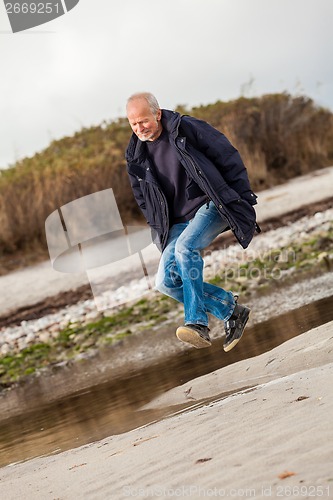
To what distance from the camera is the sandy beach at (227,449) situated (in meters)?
3.13

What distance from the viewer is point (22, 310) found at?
13.6m

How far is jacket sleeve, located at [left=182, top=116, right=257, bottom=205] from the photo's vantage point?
5066mm

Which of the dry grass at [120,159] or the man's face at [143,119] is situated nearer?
the man's face at [143,119]

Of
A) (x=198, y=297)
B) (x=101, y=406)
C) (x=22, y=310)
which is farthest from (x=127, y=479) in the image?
(x=22, y=310)

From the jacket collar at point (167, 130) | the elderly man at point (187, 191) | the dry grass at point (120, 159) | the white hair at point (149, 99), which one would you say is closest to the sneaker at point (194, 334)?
the elderly man at point (187, 191)

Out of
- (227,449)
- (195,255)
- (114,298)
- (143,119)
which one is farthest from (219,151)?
(114,298)

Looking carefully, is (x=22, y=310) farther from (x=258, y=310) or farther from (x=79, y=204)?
(x=258, y=310)

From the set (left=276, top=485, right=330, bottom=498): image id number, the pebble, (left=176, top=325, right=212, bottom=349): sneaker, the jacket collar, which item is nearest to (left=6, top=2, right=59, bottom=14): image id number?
the pebble

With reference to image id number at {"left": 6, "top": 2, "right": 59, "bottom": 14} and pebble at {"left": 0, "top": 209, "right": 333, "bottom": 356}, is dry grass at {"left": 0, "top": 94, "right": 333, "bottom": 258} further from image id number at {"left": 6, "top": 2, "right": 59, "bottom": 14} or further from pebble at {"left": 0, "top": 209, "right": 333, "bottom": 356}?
pebble at {"left": 0, "top": 209, "right": 333, "bottom": 356}

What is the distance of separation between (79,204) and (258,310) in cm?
764

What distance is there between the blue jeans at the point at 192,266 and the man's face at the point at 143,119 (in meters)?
0.49

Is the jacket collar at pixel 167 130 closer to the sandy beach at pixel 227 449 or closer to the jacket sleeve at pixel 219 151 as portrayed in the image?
the jacket sleeve at pixel 219 151

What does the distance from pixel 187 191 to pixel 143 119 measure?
0.45m

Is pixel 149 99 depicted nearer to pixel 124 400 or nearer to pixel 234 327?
pixel 234 327
